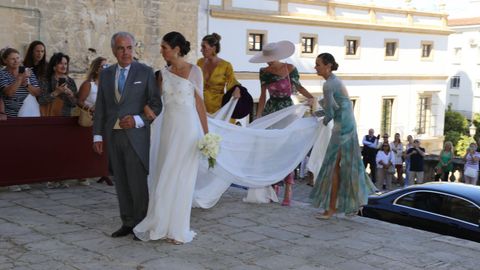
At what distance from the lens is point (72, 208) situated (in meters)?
7.00

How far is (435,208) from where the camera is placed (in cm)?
880

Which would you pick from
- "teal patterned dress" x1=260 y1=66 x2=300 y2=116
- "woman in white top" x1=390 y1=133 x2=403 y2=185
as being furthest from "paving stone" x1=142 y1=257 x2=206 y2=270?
"woman in white top" x1=390 y1=133 x2=403 y2=185

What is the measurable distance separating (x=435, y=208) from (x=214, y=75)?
159 inches

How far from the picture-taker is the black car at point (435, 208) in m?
8.34

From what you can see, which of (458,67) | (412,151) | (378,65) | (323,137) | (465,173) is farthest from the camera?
(458,67)

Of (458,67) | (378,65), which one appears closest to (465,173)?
(378,65)

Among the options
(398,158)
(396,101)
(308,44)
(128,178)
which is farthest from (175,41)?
(396,101)

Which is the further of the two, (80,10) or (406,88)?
(406,88)

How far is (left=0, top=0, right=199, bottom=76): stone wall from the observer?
15.1 metres

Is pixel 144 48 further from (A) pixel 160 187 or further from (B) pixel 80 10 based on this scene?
(A) pixel 160 187

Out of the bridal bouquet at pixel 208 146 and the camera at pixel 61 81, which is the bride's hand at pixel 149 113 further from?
the camera at pixel 61 81

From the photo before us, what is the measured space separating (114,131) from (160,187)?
2.30 ft

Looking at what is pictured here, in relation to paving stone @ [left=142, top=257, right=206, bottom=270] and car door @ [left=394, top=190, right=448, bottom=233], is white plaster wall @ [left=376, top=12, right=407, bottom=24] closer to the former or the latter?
car door @ [left=394, top=190, right=448, bottom=233]

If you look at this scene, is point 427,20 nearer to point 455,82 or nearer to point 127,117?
point 455,82
